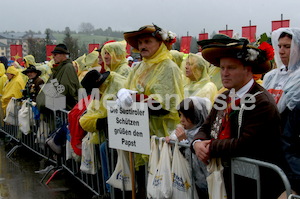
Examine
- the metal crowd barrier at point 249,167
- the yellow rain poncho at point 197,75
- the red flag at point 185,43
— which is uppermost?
the red flag at point 185,43

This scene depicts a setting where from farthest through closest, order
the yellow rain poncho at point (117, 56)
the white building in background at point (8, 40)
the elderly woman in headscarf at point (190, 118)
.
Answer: the white building in background at point (8, 40)
the yellow rain poncho at point (117, 56)
the elderly woman in headscarf at point (190, 118)

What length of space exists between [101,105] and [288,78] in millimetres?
2475

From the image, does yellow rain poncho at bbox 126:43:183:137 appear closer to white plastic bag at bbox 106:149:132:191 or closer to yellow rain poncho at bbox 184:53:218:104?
Answer: white plastic bag at bbox 106:149:132:191

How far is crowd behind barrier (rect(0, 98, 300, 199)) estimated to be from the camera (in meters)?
3.00

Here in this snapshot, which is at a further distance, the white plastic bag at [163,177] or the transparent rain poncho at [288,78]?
the white plastic bag at [163,177]

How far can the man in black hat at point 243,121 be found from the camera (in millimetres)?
2965

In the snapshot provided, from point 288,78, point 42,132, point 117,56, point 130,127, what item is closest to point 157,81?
point 130,127

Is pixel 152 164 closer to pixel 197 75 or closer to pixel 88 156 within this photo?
pixel 88 156

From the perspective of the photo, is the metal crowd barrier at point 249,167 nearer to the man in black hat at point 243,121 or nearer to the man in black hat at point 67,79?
the man in black hat at point 243,121

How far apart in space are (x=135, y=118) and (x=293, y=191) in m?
1.83

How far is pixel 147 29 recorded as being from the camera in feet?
15.3

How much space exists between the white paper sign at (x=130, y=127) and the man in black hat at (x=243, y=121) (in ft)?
2.89

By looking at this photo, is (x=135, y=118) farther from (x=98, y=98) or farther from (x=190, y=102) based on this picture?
(x=98, y=98)

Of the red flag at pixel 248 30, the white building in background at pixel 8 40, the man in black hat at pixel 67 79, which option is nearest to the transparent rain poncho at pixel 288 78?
the man in black hat at pixel 67 79
